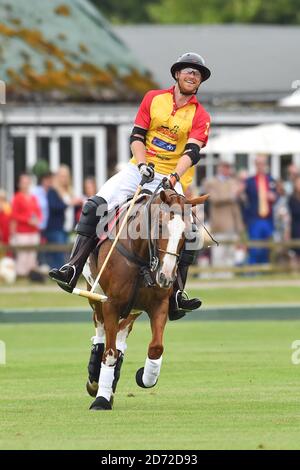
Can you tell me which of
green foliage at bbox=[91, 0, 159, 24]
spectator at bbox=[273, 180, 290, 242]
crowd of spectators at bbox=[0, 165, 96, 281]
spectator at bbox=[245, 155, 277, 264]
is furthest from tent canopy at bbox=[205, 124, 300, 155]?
green foliage at bbox=[91, 0, 159, 24]

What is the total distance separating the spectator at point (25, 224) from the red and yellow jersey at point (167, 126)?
501 inches

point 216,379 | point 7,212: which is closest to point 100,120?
point 7,212

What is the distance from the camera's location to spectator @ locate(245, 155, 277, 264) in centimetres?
2578

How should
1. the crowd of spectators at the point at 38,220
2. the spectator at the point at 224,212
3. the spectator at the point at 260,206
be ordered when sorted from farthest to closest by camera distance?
the spectator at the point at 224,212 → the spectator at the point at 260,206 → the crowd of spectators at the point at 38,220

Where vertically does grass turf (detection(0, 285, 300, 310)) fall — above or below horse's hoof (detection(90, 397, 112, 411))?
below

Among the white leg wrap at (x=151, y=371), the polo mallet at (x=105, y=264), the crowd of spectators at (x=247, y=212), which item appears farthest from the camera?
the crowd of spectators at (x=247, y=212)

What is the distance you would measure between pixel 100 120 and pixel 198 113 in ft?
64.2

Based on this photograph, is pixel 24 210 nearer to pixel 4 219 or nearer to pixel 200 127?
pixel 4 219

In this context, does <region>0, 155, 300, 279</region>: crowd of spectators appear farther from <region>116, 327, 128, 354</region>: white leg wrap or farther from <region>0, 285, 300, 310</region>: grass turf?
<region>116, 327, 128, 354</region>: white leg wrap

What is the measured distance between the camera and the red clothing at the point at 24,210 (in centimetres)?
2455

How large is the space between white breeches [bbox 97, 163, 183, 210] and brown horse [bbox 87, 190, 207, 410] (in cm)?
36

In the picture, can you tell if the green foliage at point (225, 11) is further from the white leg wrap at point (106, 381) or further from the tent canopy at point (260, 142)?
the white leg wrap at point (106, 381)

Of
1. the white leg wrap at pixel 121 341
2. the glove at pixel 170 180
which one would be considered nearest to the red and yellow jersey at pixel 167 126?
the glove at pixel 170 180

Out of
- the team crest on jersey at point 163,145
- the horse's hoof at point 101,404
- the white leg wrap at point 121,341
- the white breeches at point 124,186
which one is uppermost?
the team crest on jersey at point 163,145
